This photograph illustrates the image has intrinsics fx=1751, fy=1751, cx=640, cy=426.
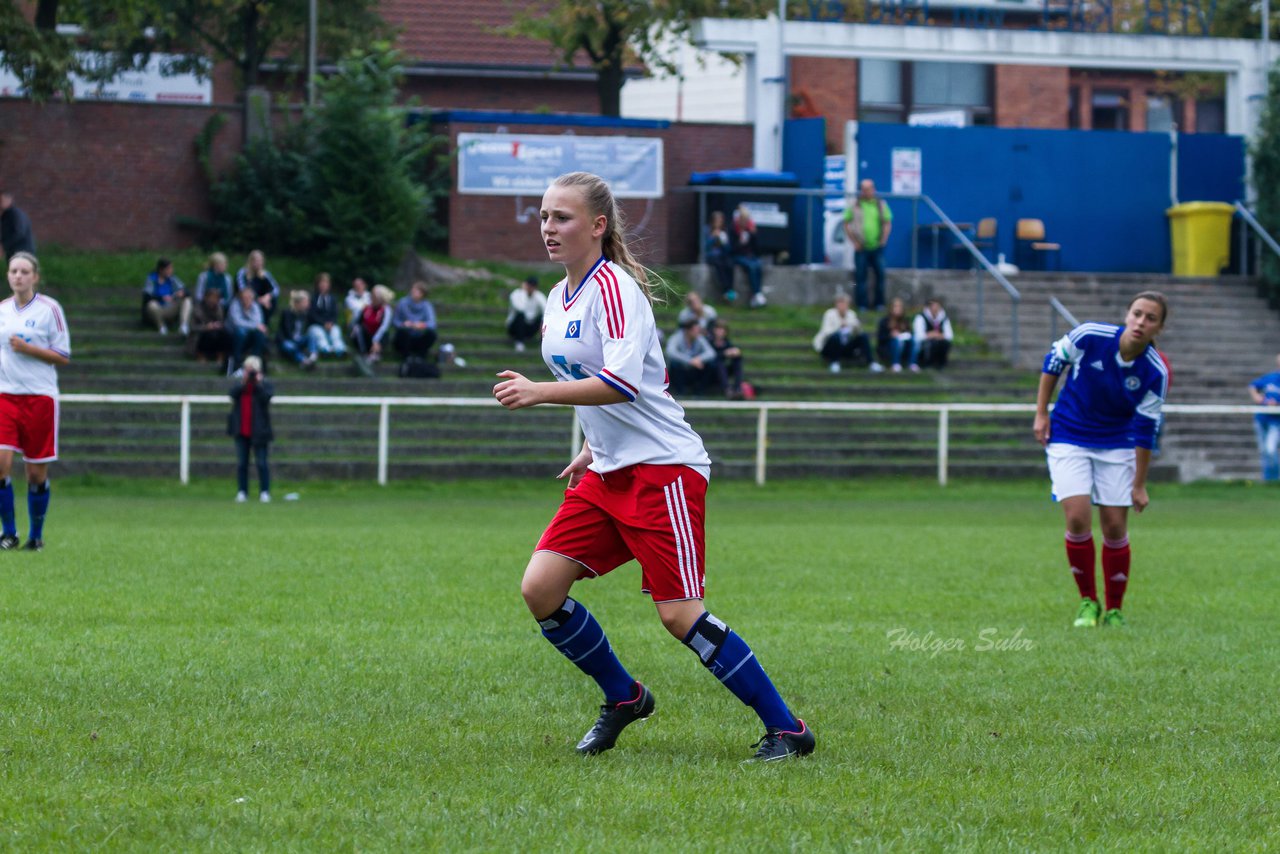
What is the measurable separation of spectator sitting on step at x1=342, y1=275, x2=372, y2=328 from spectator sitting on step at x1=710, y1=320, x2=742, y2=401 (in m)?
5.36

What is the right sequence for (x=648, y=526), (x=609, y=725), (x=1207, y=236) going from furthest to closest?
1. (x=1207, y=236)
2. (x=609, y=725)
3. (x=648, y=526)

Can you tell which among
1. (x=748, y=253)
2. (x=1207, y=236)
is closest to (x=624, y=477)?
(x=748, y=253)

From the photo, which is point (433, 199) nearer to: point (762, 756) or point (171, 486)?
point (171, 486)

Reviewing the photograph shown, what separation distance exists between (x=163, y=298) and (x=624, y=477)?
22.1 metres

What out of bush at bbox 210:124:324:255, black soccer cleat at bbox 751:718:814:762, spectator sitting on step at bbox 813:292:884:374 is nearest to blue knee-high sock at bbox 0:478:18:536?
black soccer cleat at bbox 751:718:814:762

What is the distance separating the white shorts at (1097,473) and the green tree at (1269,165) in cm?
2478

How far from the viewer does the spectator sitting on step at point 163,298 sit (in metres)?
26.6

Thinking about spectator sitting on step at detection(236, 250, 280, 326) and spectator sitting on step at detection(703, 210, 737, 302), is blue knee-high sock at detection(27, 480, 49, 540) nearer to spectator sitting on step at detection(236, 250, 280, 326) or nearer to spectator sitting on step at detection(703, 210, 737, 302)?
spectator sitting on step at detection(236, 250, 280, 326)

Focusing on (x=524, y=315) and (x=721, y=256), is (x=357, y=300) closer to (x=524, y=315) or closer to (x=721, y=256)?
(x=524, y=315)

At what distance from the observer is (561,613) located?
618 cm

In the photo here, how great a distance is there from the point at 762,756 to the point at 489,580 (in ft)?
20.4

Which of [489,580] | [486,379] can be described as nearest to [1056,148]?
[486,379]

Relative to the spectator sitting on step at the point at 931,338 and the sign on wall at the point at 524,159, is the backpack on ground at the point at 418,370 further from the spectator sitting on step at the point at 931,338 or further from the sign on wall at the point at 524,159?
the spectator sitting on step at the point at 931,338

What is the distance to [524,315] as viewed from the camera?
27.3 meters
